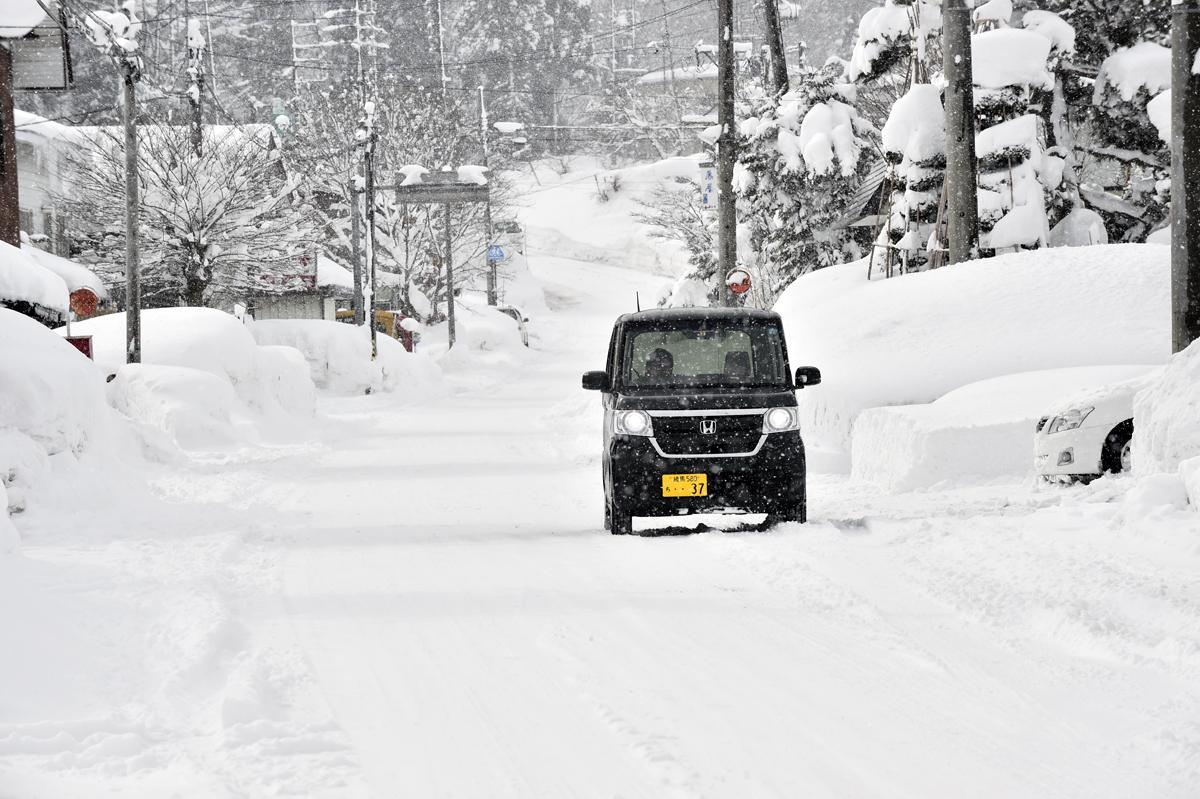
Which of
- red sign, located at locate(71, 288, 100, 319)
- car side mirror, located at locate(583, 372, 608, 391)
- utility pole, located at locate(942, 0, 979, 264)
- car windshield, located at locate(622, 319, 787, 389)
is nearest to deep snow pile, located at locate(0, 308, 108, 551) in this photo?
car side mirror, located at locate(583, 372, 608, 391)

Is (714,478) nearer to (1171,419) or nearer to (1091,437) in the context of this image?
(1171,419)

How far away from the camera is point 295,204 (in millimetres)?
44344

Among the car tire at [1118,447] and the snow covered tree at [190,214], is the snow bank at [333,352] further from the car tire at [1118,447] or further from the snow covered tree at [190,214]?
the car tire at [1118,447]

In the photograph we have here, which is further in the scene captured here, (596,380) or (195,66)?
(195,66)

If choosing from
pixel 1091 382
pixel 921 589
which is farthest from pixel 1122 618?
pixel 1091 382

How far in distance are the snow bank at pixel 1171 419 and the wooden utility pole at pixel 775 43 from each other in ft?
79.2

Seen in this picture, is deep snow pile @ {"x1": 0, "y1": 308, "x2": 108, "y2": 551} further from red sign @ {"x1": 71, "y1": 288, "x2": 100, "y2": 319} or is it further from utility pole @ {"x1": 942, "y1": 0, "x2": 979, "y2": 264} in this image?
red sign @ {"x1": 71, "y1": 288, "x2": 100, "y2": 319}

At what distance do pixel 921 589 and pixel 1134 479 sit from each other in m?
3.81

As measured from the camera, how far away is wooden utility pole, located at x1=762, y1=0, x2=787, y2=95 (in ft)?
109

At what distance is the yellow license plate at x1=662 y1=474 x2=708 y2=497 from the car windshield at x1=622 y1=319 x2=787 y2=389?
3.05ft

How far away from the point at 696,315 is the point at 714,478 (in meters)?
1.47

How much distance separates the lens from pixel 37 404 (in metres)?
11.8

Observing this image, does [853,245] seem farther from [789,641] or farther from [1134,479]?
[789,641]

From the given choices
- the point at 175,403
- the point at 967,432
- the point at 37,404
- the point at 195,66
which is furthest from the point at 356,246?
the point at 967,432
